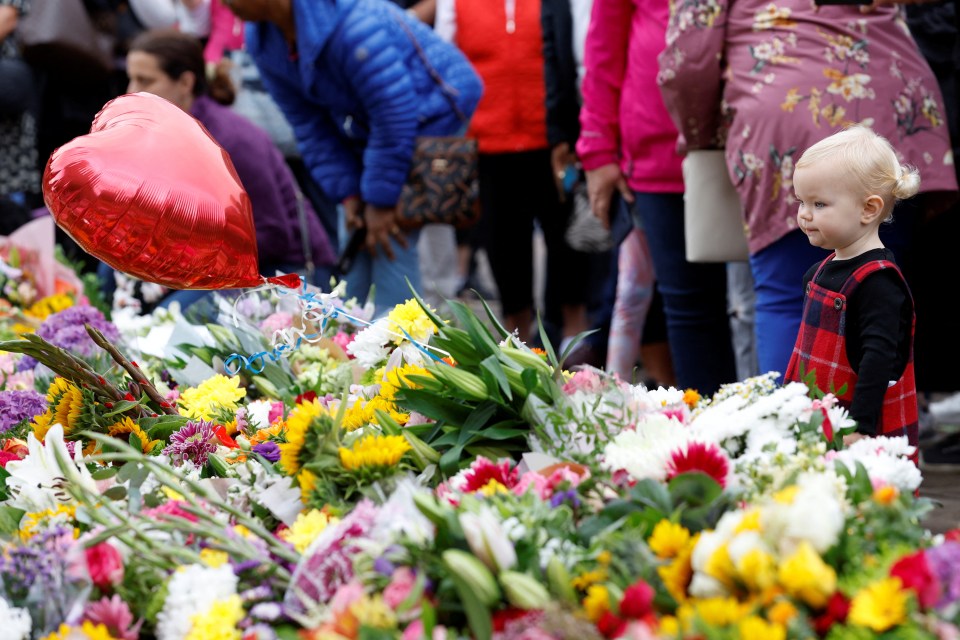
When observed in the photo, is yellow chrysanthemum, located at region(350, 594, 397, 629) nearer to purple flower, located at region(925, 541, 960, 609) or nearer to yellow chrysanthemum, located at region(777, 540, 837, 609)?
yellow chrysanthemum, located at region(777, 540, 837, 609)

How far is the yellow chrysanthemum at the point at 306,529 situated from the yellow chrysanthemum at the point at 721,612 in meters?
0.52

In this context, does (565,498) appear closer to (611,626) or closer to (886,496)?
(611,626)

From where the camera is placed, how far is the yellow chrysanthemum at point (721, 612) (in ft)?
3.93

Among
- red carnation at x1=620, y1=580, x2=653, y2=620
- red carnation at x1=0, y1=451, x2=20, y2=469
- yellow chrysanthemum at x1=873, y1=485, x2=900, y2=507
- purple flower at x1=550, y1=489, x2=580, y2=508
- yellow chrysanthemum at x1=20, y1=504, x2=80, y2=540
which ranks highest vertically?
yellow chrysanthemum at x1=873, y1=485, x2=900, y2=507

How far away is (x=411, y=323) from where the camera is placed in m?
2.25

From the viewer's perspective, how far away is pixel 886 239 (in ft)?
9.32

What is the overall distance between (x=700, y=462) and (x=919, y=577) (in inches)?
14.1

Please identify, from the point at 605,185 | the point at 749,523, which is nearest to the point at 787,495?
the point at 749,523

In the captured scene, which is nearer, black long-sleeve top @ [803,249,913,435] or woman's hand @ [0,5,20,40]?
black long-sleeve top @ [803,249,913,435]

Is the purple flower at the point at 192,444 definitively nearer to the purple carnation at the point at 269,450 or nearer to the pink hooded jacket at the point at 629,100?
the purple carnation at the point at 269,450

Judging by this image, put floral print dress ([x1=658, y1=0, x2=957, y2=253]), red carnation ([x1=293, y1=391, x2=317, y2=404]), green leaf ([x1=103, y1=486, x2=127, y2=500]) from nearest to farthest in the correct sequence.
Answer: green leaf ([x1=103, y1=486, x2=127, y2=500]), red carnation ([x1=293, y1=391, x2=317, y2=404]), floral print dress ([x1=658, y1=0, x2=957, y2=253])

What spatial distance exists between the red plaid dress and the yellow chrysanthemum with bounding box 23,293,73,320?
2.26 meters

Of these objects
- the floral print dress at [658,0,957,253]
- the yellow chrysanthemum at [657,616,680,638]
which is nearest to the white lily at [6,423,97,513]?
the yellow chrysanthemum at [657,616,680,638]

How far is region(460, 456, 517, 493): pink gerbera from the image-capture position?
160 cm
